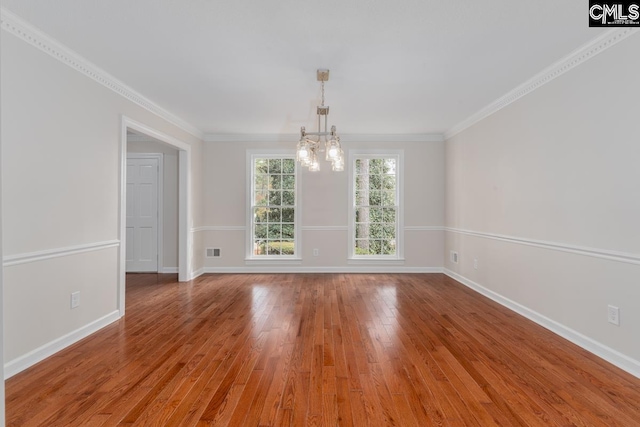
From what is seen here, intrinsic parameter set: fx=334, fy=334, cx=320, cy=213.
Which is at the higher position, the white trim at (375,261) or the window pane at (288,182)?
the window pane at (288,182)

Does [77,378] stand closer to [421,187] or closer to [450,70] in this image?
[450,70]

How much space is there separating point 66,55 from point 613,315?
516 centimetres

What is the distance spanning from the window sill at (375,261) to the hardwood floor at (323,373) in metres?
2.14

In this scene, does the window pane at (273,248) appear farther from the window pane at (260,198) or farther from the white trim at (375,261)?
the white trim at (375,261)

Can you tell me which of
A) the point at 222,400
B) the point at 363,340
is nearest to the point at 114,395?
the point at 222,400

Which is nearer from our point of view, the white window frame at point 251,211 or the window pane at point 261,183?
the white window frame at point 251,211

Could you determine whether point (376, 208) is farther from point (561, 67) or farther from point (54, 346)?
point (54, 346)

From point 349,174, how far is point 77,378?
480 cm

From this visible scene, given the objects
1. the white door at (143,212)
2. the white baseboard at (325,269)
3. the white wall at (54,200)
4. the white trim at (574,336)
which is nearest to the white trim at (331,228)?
the white baseboard at (325,269)

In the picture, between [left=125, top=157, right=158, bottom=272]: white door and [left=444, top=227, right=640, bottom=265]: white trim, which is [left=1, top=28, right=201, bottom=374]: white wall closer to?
[left=125, top=157, right=158, bottom=272]: white door

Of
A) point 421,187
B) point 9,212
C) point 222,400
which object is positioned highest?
point 421,187

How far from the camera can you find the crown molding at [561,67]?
8.72 ft

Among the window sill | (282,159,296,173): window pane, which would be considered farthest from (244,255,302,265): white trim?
(282,159,296,173): window pane

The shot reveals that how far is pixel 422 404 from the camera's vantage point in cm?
212
